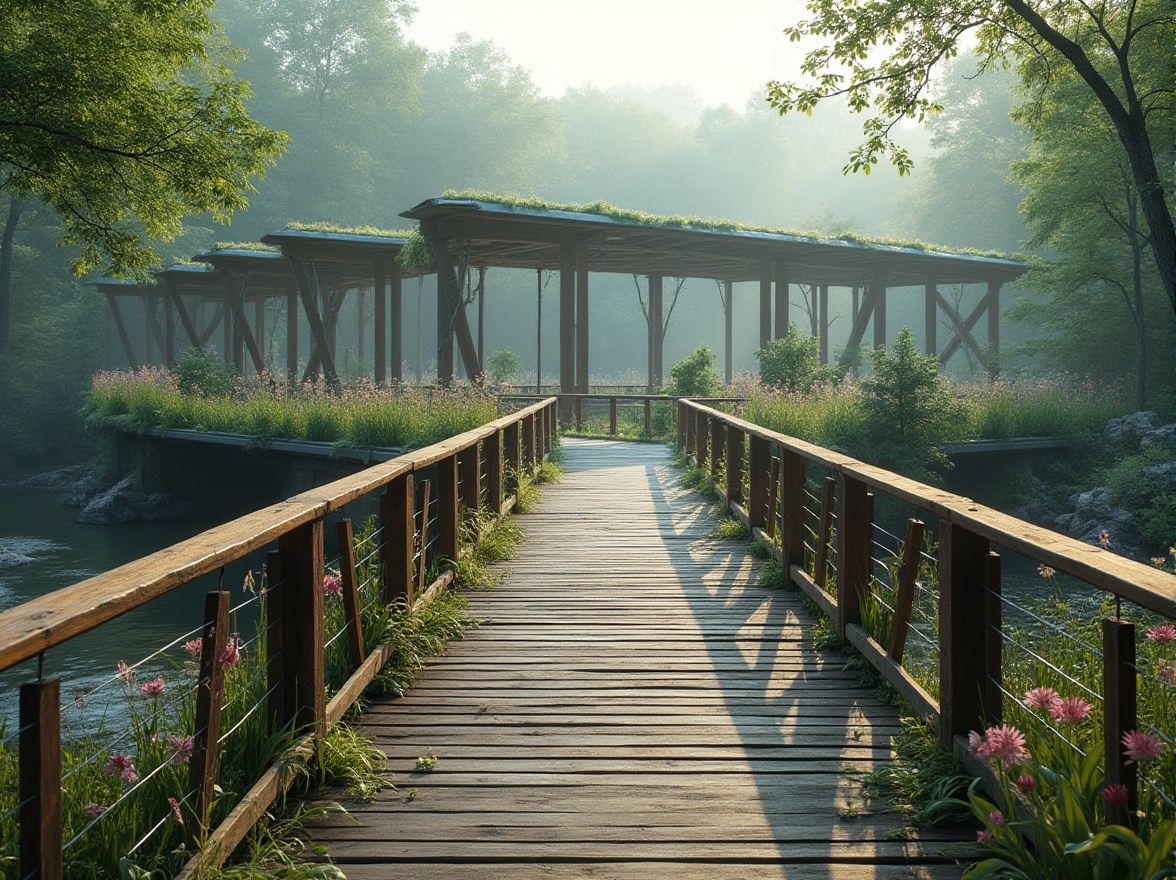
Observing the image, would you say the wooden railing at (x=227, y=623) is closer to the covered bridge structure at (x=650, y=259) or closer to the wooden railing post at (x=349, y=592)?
the wooden railing post at (x=349, y=592)

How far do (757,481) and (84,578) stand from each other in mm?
8134

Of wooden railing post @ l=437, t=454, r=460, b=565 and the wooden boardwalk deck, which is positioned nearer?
the wooden boardwalk deck

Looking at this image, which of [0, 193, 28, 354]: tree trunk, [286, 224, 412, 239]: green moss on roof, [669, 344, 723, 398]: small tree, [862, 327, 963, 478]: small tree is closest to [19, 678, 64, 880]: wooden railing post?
[862, 327, 963, 478]: small tree

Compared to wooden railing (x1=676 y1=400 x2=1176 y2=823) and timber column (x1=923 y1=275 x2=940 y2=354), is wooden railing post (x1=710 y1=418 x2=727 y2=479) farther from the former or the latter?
timber column (x1=923 y1=275 x2=940 y2=354)

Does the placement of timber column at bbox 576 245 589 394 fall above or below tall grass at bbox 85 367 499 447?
above

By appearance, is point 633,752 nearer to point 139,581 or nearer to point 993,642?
point 993,642

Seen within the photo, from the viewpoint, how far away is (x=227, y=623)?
8.02 ft

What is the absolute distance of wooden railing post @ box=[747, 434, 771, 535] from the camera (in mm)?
7809

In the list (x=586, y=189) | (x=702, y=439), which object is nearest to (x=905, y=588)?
(x=702, y=439)

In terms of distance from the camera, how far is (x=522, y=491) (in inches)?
405

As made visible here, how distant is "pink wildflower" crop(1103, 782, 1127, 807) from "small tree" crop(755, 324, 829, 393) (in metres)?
16.4

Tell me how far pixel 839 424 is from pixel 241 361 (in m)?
18.4

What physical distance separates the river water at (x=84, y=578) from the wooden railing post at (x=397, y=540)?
129 centimetres

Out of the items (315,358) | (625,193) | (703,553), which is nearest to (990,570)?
(703,553)
